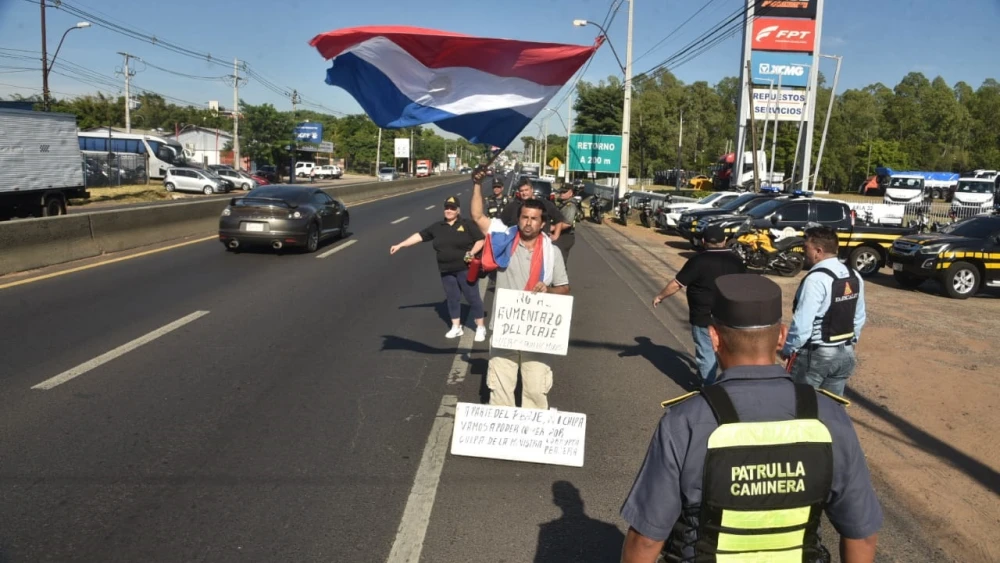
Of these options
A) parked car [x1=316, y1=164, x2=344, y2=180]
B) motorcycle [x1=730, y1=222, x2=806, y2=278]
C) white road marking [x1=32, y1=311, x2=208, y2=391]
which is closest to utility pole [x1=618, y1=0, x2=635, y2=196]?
motorcycle [x1=730, y1=222, x2=806, y2=278]

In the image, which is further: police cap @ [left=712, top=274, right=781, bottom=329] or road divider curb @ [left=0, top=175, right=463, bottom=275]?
road divider curb @ [left=0, top=175, right=463, bottom=275]

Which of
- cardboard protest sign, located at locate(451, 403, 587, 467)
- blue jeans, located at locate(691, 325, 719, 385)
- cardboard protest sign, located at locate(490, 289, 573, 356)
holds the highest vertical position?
cardboard protest sign, located at locate(490, 289, 573, 356)

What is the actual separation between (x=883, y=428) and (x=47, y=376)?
23.5ft

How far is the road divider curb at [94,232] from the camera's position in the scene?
12555 mm

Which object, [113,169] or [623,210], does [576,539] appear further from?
[113,169]

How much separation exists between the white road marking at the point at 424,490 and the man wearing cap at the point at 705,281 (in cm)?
197

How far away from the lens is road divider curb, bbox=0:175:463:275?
12555 mm

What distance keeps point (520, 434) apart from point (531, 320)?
781mm

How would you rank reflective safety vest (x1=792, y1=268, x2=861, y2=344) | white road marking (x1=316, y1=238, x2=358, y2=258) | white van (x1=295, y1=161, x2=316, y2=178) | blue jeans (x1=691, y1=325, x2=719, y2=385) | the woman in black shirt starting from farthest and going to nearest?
white van (x1=295, y1=161, x2=316, y2=178)
white road marking (x1=316, y1=238, x2=358, y2=258)
the woman in black shirt
blue jeans (x1=691, y1=325, x2=719, y2=385)
reflective safety vest (x1=792, y1=268, x2=861, y2=344)

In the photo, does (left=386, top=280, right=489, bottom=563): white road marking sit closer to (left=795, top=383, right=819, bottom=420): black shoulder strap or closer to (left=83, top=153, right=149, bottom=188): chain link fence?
(left=795, top=383, right=819, bottom=420): black shoulder strap

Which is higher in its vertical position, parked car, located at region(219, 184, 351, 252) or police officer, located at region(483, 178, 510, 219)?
police officer, located at region(483, 178, 510, 219)

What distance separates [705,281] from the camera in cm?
629

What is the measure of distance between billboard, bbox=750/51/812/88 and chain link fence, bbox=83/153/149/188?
34813mm

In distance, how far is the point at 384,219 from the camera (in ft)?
88.8
